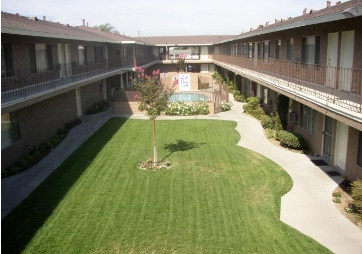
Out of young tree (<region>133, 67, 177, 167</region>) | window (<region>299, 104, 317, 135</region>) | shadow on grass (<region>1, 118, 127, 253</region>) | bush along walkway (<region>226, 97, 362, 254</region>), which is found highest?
young tree (<region>133, 67, 177, 167</region>)

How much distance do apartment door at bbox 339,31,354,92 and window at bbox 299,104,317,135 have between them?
3.74 meters

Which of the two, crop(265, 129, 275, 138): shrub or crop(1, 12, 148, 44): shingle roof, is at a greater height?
crop(1, 12, 148, 44): shingle roof

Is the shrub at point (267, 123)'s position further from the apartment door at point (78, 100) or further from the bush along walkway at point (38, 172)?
the apartment door at point (78, 100)

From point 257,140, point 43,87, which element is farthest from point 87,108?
point 257,140

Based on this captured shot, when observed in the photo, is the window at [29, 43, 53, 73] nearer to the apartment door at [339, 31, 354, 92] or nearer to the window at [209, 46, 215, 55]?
the apartment door at [339, 31, 354, 92]

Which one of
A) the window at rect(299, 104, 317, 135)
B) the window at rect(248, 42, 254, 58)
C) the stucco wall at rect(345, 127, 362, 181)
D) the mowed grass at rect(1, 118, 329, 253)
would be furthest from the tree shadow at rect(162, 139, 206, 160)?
the window at rect(248, 42, 254, 58)

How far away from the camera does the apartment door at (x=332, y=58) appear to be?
15.1 m

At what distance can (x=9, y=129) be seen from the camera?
16.4 m

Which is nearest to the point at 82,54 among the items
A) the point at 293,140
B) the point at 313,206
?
the point at 293,140

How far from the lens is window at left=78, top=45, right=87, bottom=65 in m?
27.5

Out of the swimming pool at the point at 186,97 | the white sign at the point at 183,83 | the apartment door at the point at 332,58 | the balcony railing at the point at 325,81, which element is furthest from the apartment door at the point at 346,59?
the white sign at the point at 183,83

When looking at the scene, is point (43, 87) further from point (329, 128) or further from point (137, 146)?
point (329, 128)

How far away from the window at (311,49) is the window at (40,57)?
43.9 ft

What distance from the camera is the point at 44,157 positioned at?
1761cm
